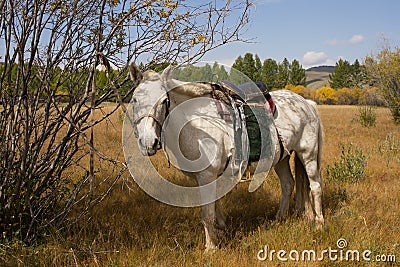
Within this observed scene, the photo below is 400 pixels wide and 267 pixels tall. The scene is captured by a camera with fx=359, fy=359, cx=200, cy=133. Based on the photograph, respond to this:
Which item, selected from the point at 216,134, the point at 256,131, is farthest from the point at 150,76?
the point at 256,131

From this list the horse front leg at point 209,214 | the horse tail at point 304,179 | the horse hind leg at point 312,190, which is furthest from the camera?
the horse tail at point 304,179

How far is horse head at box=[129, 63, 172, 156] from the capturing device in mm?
2842

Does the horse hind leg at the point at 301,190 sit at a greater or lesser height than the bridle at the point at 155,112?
lesser

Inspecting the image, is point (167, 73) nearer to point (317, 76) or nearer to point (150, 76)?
point (150, 76)

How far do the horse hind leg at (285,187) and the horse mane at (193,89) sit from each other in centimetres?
198

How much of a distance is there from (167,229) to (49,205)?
132 centimetres

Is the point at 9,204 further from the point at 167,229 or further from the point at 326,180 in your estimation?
the point at 326,180

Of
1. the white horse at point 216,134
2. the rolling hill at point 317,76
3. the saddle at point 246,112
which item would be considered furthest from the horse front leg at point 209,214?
the rolling hill at point 317,76

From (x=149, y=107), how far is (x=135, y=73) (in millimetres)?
345

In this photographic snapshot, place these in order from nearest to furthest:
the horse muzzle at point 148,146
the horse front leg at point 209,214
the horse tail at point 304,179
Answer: the horse muzzle at point 148,146
the horse front leg at point 209,214
the horse tail at point 304,179

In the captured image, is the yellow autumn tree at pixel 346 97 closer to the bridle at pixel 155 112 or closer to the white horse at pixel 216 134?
the white horse at pixel 216 134

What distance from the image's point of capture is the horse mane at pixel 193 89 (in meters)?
3.31

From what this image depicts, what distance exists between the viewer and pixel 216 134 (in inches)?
140

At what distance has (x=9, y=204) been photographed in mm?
3473
